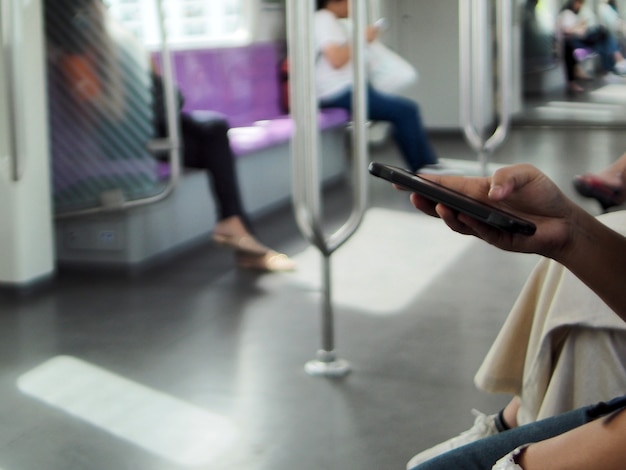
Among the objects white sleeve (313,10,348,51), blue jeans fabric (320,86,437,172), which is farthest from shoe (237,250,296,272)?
blue jeans fabric (320,86,437,172)

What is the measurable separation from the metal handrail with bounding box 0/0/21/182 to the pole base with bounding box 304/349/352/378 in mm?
1204

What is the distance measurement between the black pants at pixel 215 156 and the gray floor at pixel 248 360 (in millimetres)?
251

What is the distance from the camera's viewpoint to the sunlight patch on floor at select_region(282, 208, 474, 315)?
3477 millimetres

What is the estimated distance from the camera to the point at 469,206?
0.99 m

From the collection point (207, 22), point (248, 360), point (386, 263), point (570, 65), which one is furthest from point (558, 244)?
point (570, 65)

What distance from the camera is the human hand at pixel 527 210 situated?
100cm

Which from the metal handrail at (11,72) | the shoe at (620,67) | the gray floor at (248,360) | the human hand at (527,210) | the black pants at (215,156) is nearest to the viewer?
the human hand at (527,210)

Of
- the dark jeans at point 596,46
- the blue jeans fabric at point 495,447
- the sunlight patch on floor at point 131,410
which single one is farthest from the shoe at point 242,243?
the dark jeans at point 596,46

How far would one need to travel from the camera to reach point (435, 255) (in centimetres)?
414

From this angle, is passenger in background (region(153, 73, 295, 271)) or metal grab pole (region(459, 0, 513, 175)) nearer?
passenger in background (region(153, 73, 295, 271))

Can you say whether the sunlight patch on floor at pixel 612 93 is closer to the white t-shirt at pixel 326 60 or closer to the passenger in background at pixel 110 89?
the white t-shirt at pixel 326 60

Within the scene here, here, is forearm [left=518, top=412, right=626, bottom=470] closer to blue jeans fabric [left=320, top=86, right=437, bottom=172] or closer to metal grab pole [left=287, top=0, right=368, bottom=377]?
metal grab pole [left=287, top=0, right=368, bottom=377]

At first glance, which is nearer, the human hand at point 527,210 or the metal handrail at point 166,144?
the human hand at point 527,210

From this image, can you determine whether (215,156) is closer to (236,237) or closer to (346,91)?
(236,237)
